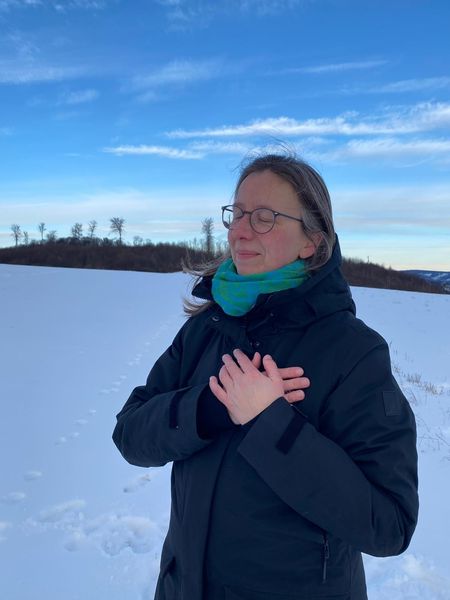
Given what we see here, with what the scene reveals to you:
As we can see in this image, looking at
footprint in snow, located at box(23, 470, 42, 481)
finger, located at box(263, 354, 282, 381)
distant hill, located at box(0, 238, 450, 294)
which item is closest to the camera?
finger, located at box(263, 354, 282, 381)

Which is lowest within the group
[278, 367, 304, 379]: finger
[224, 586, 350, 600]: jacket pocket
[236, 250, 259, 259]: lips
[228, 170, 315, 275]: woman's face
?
[224, 586, 350, 600]: jacket pocket

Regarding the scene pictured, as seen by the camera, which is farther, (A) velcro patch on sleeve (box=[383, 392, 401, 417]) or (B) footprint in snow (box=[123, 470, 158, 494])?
(B) footprint in snow (box=[123, 470, 158, 494])

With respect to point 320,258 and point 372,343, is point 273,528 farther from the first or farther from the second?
point 320,258

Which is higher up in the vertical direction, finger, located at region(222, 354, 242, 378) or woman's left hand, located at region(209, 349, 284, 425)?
finger, located at region(222, 354, 242, 378)

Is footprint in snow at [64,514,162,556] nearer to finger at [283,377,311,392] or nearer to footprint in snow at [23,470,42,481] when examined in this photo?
footprint in snow at [23,470,42,481]

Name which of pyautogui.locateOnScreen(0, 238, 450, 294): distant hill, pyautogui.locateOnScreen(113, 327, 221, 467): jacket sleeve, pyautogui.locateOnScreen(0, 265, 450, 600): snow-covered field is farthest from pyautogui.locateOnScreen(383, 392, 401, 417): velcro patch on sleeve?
pyautogui.locateOnScreen(0, 238, 450, 294): distant hill

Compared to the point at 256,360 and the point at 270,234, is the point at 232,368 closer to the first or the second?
the point at 256,360

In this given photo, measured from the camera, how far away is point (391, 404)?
1.34 metres

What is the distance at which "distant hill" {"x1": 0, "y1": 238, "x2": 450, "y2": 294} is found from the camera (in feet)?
146

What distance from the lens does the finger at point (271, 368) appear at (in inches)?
54.1

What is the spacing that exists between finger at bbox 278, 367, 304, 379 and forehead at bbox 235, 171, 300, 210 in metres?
0.56

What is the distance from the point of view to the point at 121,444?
5.65ft

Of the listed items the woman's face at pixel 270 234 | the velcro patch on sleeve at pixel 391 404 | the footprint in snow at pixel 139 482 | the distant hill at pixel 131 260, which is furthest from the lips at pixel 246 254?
the distant hill at pixel 131 260

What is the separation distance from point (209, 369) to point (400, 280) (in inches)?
2158
